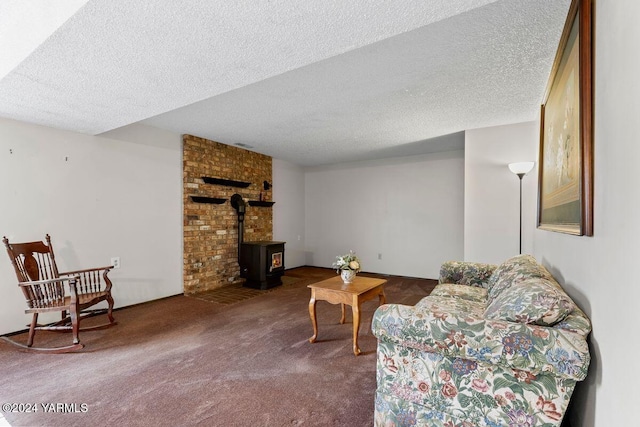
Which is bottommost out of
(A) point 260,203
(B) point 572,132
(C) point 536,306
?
(C) point 536,306

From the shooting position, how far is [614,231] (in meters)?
1.05

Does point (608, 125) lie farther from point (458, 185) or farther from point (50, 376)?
point (458, 185)

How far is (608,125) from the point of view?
1114 mm

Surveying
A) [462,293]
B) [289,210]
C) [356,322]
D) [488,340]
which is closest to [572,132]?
[488,340]

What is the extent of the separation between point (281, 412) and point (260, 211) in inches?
169

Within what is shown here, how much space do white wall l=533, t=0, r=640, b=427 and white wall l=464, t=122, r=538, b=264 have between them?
261 centimetres

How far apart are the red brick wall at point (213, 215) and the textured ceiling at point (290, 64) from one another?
0.89m

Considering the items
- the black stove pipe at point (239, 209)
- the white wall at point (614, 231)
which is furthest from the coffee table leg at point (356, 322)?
the black stove pipe at point (239, 209)

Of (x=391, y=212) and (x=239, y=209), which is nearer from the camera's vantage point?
(x=239, y=209)

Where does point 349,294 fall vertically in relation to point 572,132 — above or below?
below

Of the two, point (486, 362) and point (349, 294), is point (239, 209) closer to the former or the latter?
point (349, 294)

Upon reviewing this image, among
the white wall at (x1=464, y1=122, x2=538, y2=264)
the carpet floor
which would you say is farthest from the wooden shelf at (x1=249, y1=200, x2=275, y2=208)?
the white wall at (x1=464, y1=122, x2=538, y2=264)

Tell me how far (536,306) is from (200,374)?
7.06 ft

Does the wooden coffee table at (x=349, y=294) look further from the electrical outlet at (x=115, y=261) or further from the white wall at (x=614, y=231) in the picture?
the electrical outlet at (x=115, y=261)
